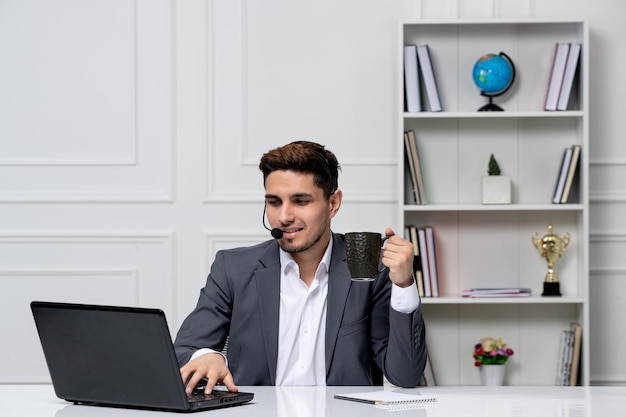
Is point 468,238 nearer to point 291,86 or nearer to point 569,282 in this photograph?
point 569,282

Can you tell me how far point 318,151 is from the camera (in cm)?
250

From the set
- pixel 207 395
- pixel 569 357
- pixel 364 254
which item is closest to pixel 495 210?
pixel 569 357

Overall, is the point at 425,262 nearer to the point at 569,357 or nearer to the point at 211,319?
the point at 569,357

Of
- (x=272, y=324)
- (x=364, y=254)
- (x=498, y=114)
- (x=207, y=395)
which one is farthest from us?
(x=498, y=114)

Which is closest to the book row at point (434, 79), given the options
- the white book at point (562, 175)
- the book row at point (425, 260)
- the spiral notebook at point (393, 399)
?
the white book at point (562, 175)

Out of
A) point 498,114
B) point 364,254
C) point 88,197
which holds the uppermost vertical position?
point 498,114

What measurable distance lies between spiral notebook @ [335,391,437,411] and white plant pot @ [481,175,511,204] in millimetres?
2165

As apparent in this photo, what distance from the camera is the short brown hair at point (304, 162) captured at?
2.45 meters

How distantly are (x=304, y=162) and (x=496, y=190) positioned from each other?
5.77ft

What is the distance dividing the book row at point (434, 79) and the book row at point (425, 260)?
0.55 meters

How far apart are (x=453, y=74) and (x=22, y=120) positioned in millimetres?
2015

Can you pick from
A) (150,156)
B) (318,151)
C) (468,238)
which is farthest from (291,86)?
(318,151)

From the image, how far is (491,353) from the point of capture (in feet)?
13.1

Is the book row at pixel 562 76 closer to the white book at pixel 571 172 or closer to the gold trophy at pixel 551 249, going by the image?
the white book at pixel 571 172
